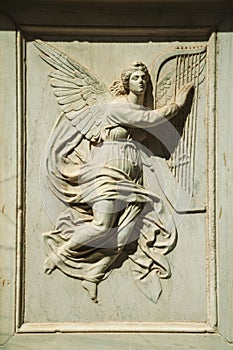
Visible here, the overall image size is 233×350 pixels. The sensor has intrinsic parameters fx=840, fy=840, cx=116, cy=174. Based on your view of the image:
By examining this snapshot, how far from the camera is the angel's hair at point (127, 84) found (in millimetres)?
3148

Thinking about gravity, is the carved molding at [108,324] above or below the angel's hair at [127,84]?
below

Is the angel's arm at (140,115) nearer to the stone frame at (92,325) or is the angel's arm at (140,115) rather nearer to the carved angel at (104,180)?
the carved angel at (104,180)

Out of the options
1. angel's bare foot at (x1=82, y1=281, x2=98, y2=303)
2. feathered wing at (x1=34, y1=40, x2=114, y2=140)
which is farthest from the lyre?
angel's bare foot at (x1=82, y1=281, x2=98, y2=303)

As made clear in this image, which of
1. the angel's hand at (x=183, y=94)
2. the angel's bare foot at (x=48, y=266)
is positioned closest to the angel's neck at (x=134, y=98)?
the angel's hand at (x=183, y=94)

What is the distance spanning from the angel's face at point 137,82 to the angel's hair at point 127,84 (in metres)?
0.01

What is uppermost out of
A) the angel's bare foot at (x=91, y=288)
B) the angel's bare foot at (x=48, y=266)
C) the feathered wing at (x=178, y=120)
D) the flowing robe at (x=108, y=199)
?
the feathered wing at (x=178, y=120)

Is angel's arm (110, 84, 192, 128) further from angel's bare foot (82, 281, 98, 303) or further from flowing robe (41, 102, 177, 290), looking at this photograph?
angel's bare foot (82, 281, 98, 303)

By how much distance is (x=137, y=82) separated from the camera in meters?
3.13

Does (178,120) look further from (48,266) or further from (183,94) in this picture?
(48,266)

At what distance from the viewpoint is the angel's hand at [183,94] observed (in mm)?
3191

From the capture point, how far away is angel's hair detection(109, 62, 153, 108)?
3.15 meters

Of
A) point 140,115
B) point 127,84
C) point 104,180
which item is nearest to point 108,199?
point 104,180

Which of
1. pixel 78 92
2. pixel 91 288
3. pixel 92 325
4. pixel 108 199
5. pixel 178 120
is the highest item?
pixel 78 92

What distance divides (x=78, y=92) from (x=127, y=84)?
191 mm
